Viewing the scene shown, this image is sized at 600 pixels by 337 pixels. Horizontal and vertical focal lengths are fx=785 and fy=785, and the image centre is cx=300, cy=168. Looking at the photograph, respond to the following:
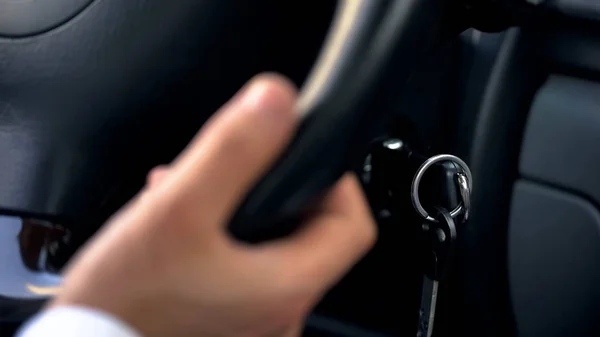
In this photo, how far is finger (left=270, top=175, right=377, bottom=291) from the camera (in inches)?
11.7

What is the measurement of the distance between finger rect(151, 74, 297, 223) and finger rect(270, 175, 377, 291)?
1.3 inches

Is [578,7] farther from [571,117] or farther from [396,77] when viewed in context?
[396,77]

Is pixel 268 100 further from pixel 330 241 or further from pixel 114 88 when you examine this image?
pixel 114 88

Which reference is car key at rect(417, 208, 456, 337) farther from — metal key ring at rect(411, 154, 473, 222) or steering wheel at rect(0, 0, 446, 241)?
steering wheel at rect(0, 0, 446, 241)

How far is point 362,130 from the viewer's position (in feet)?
1.07

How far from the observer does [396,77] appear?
0.34 metres

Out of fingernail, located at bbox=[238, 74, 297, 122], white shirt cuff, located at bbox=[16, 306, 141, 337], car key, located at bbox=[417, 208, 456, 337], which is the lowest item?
car key, located at bbox=[417, 208, 456, 337]

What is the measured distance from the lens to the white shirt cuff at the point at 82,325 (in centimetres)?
27

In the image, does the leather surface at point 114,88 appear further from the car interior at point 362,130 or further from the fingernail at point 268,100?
the fingernail at point 268,100

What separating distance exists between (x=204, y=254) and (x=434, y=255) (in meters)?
0.34

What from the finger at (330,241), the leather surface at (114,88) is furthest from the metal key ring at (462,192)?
the finger at (330,241)

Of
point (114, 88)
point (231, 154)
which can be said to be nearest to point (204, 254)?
point (231, 154)

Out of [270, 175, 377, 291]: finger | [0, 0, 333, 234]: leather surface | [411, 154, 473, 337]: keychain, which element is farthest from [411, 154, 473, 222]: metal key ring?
[270, 175, 377, 291]: finger

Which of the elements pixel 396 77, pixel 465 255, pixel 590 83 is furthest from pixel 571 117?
pixel 396 77
